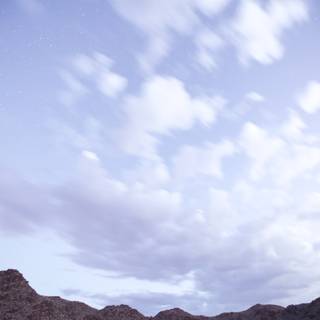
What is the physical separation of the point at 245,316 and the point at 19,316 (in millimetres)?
27743

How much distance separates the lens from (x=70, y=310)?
2110 inches

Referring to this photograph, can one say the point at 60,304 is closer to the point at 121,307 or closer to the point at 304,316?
the point at 121,307

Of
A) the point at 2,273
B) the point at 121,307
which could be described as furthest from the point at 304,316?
the point at 2,273

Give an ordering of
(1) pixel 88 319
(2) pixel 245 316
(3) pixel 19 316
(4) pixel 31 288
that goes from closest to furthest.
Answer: (3) pixel 19 316
(1) pixel 88 319
(4) pixel 31 288
(2) pixel 245 316

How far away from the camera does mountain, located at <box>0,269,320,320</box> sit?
4953 cm

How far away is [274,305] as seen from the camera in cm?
6291

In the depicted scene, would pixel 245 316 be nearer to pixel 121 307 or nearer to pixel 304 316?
pixel 304 316

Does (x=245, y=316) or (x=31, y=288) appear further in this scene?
(x=245, y=316)

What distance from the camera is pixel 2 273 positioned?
57.3 m

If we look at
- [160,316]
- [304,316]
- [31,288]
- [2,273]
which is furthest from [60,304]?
[304,316]

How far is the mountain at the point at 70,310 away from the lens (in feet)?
163

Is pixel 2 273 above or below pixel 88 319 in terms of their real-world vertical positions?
above

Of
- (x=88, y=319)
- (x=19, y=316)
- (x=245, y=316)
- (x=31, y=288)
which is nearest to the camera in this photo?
(x=19, y=316)

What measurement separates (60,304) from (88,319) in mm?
4454
